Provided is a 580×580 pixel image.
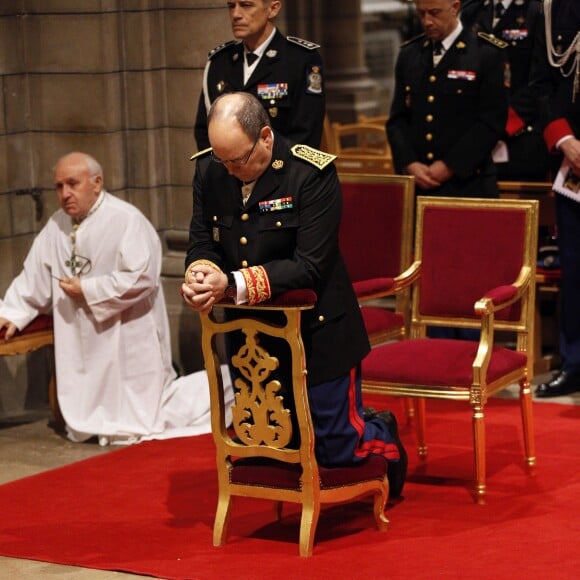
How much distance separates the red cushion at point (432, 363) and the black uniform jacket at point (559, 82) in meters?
1.52

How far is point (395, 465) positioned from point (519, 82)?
3207mm

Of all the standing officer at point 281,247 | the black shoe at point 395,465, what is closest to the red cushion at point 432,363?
the black shoe at point 395,465

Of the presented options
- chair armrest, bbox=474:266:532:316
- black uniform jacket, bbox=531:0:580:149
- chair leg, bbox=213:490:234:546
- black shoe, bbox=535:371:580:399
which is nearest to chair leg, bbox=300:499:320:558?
chair leg, bbox=213:490:234:546

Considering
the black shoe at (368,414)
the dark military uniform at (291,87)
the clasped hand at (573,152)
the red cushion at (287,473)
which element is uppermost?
the dark military uniform at (291,87)

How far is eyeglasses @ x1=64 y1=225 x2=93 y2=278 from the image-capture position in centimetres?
690

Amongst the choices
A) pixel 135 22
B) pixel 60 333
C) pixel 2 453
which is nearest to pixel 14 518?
pixel 2 453

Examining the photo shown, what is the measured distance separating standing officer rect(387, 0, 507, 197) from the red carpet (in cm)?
126

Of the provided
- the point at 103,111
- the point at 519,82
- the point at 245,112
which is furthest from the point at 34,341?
the point at 519,82

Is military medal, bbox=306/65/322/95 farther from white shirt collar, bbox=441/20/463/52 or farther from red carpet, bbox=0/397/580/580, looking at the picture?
red carpet, bbox=0/397/580/580

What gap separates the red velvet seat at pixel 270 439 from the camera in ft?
16.1

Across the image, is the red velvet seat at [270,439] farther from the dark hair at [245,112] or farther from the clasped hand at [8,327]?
the clasped hand at [8,327]

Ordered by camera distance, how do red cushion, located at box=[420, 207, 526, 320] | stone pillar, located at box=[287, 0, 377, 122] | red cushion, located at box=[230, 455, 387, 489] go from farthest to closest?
stone pillar, located at box=[287, 0, 377, 122], red cushion, located at box=[420, 207, 526, 320], red cushion, located at box=[230, 455, 387, 489]

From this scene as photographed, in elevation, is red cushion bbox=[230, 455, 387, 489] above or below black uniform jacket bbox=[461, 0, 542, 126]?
below

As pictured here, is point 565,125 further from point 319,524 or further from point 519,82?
point 319,524
